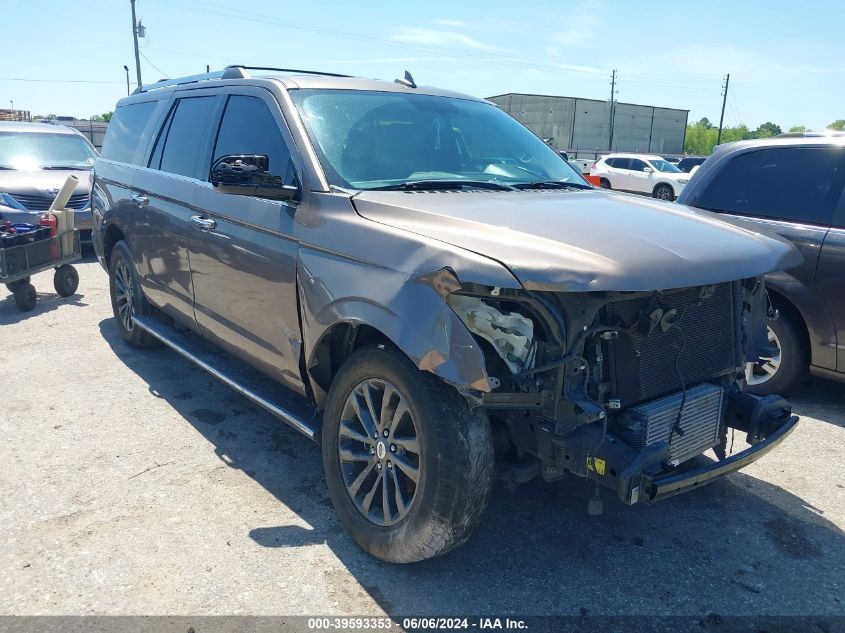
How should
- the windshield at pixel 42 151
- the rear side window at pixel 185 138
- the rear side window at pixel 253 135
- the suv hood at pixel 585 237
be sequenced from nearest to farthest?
the suv hood at pixel 585 237
the rear side window at pixel 253 135
the rear side window at pixel 185 138
the windshield at pixel 42 151

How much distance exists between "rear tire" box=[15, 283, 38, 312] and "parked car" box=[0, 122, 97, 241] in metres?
2.77

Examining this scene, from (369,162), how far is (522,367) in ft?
4.98

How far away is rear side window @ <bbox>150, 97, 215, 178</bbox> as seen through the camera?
4.51 meters

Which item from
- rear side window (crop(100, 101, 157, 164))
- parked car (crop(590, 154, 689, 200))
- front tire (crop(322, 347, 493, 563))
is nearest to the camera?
front tire (crop(322, 347, 493, 563))

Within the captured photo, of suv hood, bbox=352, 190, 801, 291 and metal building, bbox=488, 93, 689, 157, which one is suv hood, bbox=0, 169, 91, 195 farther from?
metal building, bbox=488, 93, 689, 157

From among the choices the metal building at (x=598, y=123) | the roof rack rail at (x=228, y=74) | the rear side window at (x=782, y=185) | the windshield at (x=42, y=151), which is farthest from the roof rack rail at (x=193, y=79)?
the metal building at (x=598, y=123)

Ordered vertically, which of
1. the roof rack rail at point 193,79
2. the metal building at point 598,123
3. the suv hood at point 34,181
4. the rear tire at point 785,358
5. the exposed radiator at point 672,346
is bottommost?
the rear tire at point 785,358

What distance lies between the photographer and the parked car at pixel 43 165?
10484 mm

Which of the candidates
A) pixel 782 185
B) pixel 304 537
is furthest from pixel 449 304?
pixel 782 185

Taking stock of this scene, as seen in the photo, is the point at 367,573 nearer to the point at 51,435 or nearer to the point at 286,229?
the point at 286,229

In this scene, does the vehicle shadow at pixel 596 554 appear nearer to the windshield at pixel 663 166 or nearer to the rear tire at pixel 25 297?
the rear tire at pixel 25 297

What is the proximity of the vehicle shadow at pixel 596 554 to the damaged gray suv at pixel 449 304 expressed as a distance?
24cm

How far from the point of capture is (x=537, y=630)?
8.83 feet

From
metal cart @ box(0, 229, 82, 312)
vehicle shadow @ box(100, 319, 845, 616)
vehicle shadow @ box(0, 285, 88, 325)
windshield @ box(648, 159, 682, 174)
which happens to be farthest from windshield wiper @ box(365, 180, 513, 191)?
windshield @ box(648, 159, 682, 174)
